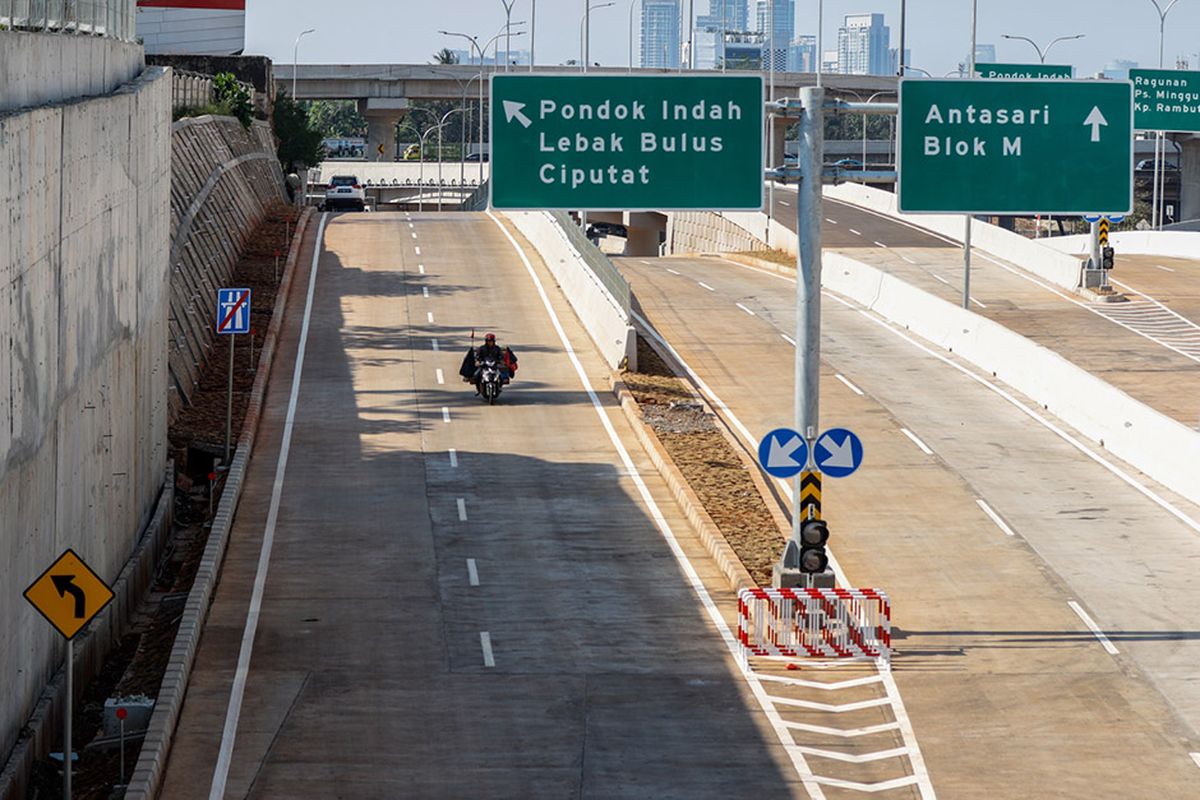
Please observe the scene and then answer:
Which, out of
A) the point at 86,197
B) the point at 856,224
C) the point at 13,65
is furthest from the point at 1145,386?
the point at 856,224

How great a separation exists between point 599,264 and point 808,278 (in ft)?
78.0

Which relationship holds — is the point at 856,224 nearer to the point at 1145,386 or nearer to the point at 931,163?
the point at 1145,386

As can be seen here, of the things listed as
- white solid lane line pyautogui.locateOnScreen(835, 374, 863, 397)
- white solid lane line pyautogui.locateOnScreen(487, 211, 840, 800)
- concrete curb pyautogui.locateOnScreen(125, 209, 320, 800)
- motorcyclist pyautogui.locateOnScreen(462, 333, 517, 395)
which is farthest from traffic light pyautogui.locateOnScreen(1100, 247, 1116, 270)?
concrete curb pyautogui.locateOnScreen(125, 209, 320, 800)

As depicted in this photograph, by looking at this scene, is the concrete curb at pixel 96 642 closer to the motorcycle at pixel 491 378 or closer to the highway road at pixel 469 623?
the highway road at pixel 469 623

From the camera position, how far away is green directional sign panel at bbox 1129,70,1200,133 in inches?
2864

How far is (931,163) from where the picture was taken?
2511 cm

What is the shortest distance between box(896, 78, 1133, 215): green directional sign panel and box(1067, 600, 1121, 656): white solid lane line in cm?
516

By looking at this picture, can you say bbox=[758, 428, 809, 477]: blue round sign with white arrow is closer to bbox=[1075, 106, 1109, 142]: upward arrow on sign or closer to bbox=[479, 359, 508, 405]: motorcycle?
bbox=[1075, 106, 1109, 142]: upward arrow on sign

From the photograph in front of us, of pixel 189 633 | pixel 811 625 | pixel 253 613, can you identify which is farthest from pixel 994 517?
pixel 189 633

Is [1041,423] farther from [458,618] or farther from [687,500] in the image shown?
[458,618]

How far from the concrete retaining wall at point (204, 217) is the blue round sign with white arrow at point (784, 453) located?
53.8 feet

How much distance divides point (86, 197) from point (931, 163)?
10.7 m

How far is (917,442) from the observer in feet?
116

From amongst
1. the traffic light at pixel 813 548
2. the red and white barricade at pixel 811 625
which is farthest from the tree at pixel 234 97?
the red and white barricade at pixel 811 625
